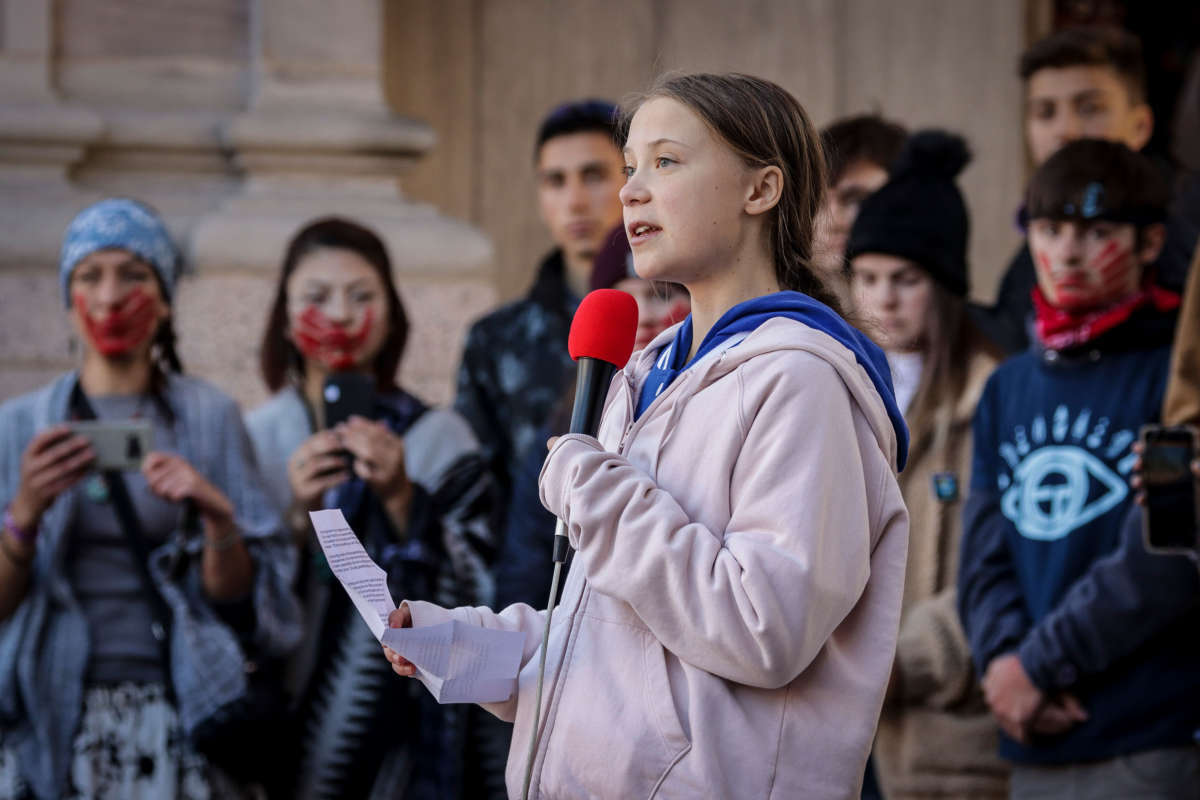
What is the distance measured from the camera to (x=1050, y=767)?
3.88 m

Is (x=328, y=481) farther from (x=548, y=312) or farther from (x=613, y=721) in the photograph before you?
(x=613, y=721)

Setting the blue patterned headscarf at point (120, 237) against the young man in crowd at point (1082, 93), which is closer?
the blue patterned headscarf at point (120, 237)

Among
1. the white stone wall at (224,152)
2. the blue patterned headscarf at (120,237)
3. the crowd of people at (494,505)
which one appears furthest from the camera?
the white stone wall at (224,152)

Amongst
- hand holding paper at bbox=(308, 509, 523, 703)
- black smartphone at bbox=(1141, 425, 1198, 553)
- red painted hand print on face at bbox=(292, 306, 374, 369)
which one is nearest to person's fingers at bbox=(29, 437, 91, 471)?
red painted hand print on face at bbox=(292, 306, 374, 369)

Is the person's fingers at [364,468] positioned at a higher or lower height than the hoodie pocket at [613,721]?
higher

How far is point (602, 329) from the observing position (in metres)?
2.36

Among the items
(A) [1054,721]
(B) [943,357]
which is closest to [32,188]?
(B) [943,357]

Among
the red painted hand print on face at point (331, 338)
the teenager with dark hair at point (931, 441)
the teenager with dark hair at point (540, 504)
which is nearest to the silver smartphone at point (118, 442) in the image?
the red painted hand print on face at point (331, 338)

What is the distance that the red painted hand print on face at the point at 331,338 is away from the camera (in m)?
4.59

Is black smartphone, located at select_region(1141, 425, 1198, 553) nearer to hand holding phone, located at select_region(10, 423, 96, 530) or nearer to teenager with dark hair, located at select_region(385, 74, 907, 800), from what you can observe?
teenager with dark hair, located at select_region(385, 74, 907, 800)

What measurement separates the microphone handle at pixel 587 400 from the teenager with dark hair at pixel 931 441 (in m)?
1.97

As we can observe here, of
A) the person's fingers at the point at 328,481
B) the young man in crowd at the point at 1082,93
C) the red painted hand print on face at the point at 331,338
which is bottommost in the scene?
the person's fingers at the point at 328,481

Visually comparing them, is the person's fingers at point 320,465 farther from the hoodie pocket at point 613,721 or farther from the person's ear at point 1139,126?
the person's ear at point 1139,126

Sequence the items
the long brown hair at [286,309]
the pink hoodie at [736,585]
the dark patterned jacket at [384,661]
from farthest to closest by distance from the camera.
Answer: the long brown hair at [286,309] < the dark patterned jacket at [384,661] < the pink hoodie at [736,585]
